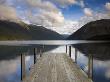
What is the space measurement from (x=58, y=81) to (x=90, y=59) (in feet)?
8.51

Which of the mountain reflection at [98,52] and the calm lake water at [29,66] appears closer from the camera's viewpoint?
the calm lake water at [29,66]

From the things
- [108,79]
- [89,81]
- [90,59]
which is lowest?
[108,79]

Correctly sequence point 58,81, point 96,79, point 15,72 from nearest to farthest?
point 58,81
point 96,79
point 15,72

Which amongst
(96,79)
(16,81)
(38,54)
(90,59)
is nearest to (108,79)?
(96,79)

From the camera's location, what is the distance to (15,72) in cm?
2667

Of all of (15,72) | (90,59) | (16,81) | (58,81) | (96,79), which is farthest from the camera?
(15,72)

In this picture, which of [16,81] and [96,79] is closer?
[16,81]

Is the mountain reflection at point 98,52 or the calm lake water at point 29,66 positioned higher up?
the calm lake water at point 29,66

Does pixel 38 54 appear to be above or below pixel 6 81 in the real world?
above

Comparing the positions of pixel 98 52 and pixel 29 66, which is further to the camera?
pixel 98 52

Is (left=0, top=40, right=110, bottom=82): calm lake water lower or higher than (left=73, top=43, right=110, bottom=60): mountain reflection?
higher

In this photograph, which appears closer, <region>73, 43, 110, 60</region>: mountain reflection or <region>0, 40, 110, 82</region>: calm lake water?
<region>0, 40, 110, 82</region>: calm lake water

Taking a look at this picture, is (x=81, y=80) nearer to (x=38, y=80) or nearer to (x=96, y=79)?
(x=38, y=80)

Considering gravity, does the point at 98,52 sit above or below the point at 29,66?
below
